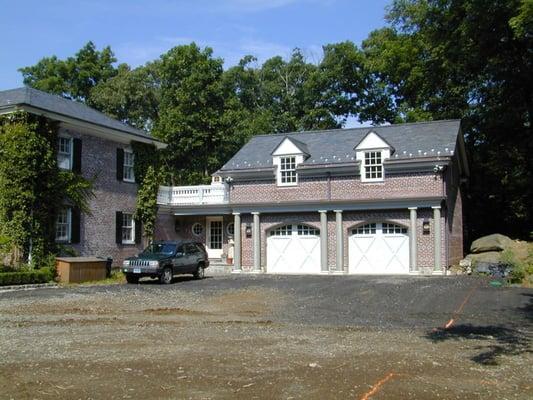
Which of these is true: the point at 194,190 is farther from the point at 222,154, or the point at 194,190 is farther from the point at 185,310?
the point at 185,310

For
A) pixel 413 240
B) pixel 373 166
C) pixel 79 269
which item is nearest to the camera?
pixel 79 269

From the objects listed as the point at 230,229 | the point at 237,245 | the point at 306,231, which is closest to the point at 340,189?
the point at 306,231

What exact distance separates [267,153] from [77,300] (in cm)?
1624

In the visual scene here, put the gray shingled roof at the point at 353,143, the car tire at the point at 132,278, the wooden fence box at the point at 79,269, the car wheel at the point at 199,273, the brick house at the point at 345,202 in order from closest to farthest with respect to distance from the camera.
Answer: the car tire at the point at 132,278, the wooden fence box at the point at 79,269, the car wheel at the point at 199,273, the brick house at the point at 345,202, the gray shingled roof at the point at 353,143

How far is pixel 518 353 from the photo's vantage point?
8.98 meters

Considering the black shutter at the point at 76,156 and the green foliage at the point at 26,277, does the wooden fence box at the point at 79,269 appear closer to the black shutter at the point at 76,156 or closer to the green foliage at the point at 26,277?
the green foliage at the point at 26,277

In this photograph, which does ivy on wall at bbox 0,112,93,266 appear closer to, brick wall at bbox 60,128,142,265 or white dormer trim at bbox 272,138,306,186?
brick wall at bbox 60,128,142,265

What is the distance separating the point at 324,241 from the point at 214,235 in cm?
783

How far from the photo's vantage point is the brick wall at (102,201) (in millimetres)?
25944

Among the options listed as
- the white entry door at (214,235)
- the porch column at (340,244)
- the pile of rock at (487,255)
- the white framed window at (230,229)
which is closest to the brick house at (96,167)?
the white entry door at (214,235)

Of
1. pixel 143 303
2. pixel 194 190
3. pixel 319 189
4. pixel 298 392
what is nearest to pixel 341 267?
pixel 319 189

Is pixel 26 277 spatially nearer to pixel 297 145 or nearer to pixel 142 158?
pixel 142 158

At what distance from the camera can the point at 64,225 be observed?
24938 mm

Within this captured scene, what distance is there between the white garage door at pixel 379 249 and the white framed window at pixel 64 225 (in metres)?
12.7
